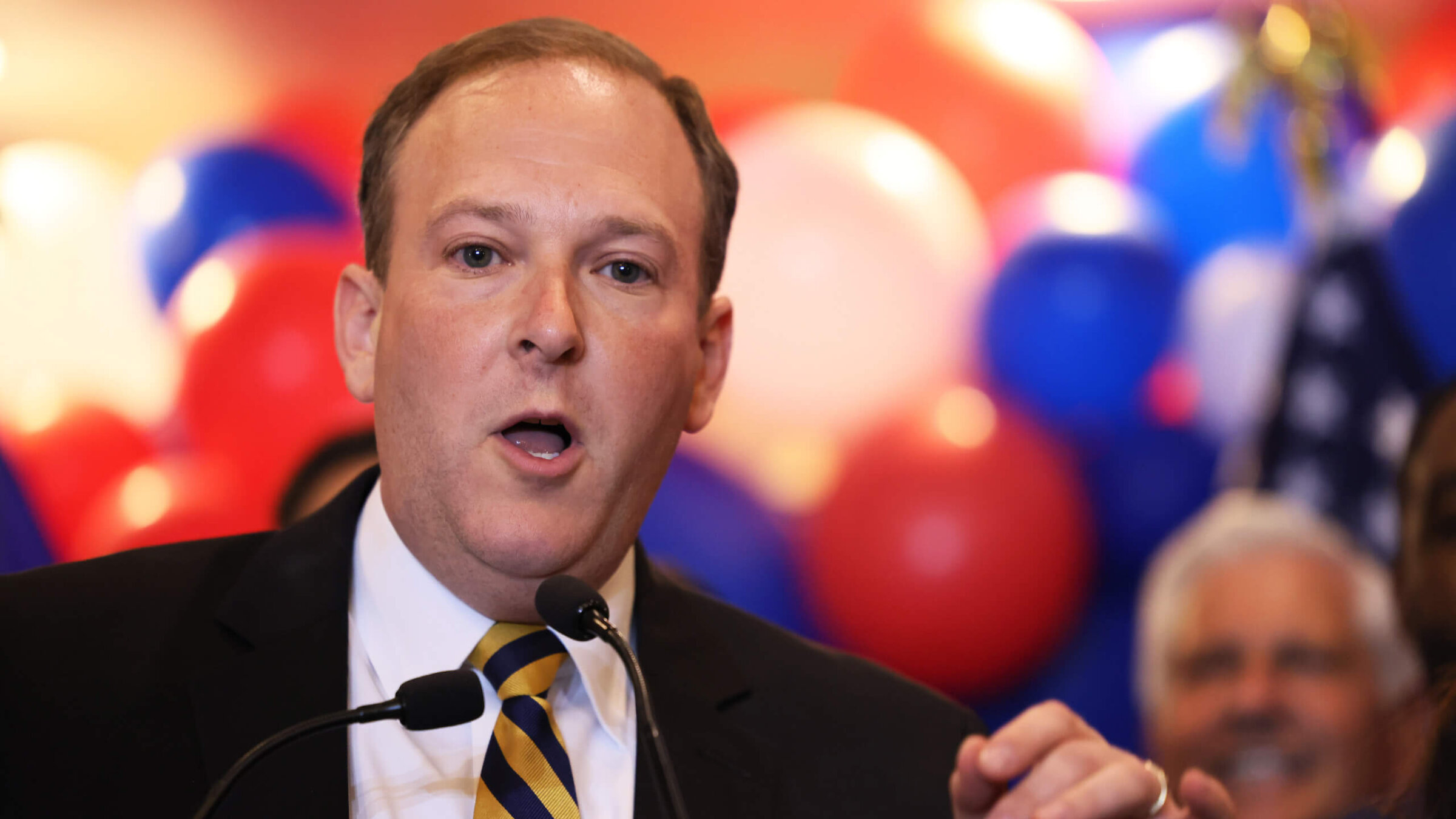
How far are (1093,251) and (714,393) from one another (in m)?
1.71

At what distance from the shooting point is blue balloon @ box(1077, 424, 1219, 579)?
10.2 feet

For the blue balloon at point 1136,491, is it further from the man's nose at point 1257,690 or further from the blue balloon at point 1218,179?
the blue balloon at point 1218,179

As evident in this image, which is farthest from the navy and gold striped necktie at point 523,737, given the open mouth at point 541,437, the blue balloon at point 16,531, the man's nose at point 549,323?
the blue balloon at point 16,531

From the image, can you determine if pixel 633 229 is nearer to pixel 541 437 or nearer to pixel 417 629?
pixel 541 437

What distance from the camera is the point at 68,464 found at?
293cm

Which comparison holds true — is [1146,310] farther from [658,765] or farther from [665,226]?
[658,765]

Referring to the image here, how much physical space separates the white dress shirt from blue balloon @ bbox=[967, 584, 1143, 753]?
177cm

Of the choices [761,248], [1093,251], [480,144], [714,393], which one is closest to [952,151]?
[1093,251]

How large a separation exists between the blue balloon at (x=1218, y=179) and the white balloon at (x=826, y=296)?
2.96 ft

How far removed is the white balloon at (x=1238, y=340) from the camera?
3307 mm

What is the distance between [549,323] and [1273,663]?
231 cm

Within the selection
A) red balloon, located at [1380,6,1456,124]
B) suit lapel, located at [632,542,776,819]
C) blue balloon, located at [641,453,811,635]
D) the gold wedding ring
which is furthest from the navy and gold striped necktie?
red balloon, located at [1380,6,1456,124]

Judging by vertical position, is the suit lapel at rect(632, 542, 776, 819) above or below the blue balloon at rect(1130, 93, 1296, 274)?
below

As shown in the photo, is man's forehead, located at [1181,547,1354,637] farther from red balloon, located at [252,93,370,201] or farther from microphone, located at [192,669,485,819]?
red balloon, located at [252,93,370,201]
